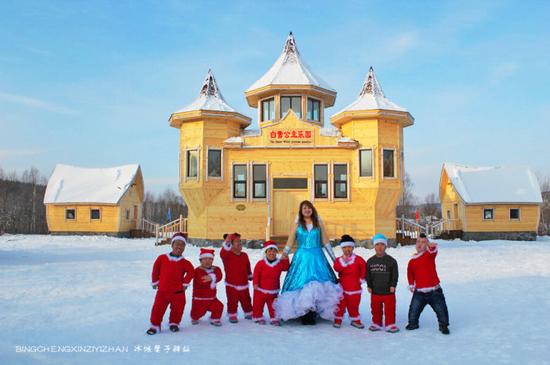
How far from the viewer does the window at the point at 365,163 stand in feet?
59.1

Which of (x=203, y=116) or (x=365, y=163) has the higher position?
(x=203, y=116)

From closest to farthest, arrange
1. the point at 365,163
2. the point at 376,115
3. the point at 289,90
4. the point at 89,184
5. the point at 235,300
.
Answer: the point at 235,300 → the point at 376,115 → the point at 365,163 → the point at 289,90 → the point at 89,184

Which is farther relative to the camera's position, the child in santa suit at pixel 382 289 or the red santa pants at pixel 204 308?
the red santa pants at pixel 204 308

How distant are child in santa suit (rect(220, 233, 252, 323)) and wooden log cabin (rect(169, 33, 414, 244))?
11301 mm

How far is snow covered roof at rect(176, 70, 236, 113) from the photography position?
18558mm

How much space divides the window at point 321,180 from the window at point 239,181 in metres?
3.08

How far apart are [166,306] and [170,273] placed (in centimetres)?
44

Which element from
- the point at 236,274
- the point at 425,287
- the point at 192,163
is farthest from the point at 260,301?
the point at 192,163

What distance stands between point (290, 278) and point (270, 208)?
12.1 m

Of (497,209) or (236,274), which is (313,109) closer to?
(236,274)

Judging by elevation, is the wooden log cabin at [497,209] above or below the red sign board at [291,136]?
below

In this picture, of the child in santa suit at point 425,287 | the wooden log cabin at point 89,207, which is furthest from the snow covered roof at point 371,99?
the wooden log cabin at point 89,207

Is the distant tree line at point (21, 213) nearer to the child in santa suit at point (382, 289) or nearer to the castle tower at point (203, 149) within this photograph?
the castle tower at point (203, 149)

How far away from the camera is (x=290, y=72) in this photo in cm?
1984
